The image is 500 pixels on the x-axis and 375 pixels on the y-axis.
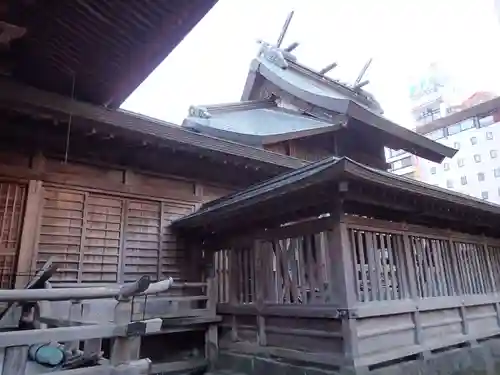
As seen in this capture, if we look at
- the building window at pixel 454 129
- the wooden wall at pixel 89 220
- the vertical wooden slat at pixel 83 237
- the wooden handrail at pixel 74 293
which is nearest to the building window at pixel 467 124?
the building window at pixel 454 129

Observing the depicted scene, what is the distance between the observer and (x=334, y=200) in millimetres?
5398

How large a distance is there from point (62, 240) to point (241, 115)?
8.14 meters

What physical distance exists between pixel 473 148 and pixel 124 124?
37.3 m

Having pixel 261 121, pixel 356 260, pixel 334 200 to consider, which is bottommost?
A: pixel 356 260

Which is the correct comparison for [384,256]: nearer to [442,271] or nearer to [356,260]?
[356,260]

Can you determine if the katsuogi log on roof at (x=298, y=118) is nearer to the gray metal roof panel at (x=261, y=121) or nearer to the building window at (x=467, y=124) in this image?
the gray metal roof panel at (x=261, y=121)

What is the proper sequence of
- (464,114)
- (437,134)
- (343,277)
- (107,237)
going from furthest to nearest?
(437,134), (464,114), (107,237), (343,277)

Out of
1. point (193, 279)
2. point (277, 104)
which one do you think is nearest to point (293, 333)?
point (193, 279)

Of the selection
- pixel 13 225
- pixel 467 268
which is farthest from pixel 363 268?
pixel 13 225

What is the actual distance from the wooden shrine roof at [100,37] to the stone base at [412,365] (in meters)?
4.44

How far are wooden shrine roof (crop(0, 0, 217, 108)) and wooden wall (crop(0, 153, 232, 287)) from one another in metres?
3.31

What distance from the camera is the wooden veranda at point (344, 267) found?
526 cm

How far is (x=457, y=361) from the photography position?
6641 millimetres

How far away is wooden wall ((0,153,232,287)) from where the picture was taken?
608cm
